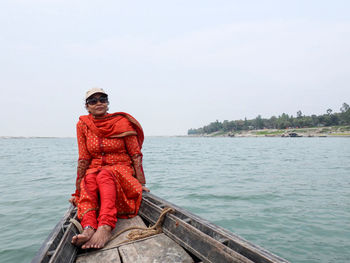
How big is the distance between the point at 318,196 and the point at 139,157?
Answer: 681 centimetres

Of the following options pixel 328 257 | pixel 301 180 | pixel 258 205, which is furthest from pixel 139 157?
pixel 301 180

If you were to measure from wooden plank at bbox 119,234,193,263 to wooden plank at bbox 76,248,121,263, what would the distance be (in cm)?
6

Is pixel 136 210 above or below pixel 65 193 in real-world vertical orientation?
above

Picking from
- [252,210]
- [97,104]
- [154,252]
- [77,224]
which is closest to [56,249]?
[77,224]

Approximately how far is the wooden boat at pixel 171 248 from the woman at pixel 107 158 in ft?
1.73

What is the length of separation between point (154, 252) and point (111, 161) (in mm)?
1458

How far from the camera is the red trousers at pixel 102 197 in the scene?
2639 mm

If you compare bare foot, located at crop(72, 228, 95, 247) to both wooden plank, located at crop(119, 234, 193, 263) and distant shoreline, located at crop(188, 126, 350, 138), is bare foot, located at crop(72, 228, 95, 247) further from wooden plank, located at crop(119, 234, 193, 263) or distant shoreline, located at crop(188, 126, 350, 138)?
distant shoreline, located at crop(188, 126, 350, 138)

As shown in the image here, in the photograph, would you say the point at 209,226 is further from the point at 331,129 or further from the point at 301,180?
the point at 331,129

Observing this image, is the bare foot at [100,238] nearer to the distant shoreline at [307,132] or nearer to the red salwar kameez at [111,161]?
the red salwar kameez at [111,161]

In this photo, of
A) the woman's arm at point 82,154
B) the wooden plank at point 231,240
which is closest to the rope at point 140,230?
the wooden plank at point 231,240

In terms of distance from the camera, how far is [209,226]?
8.18 ft

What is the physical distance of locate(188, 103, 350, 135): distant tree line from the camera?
96.2 m

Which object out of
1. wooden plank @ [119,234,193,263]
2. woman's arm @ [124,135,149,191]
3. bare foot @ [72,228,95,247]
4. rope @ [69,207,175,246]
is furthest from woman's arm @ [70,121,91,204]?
wooden plank @ [119,234,193,263]
